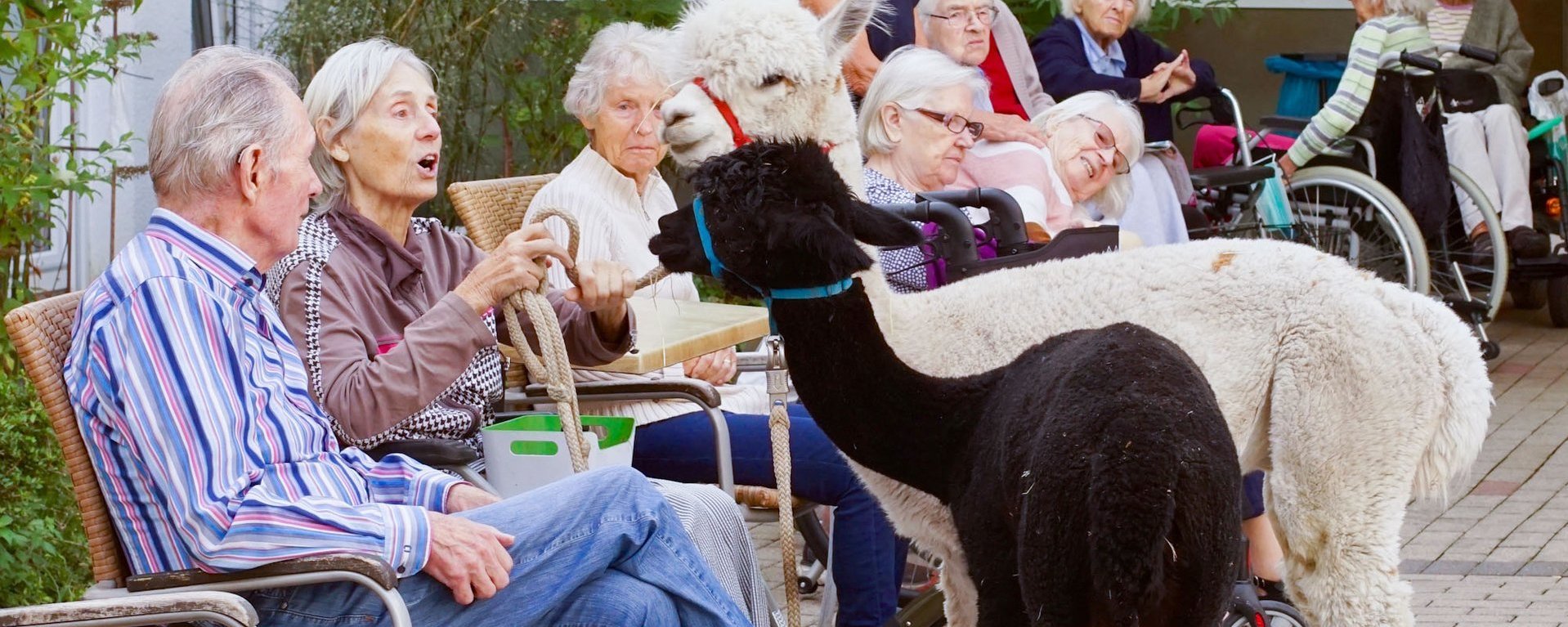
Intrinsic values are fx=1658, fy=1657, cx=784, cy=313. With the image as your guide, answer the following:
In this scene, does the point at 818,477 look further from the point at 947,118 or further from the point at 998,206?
the point at 947,118

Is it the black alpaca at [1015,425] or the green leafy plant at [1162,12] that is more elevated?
the green leafy plant at [1162,12]

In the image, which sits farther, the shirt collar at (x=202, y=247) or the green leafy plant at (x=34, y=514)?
the green leafy plant at (x=34, y=514)

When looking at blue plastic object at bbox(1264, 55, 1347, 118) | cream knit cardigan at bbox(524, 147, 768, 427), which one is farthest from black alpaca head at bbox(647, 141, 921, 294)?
blue plastic object at bbox(1264, 55, 1347, 118)

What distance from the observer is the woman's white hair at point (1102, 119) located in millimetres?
4711

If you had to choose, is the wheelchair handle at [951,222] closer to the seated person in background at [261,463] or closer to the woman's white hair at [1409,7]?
the seated person in background at [261,463]

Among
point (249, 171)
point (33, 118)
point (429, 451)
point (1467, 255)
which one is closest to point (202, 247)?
point (249, 171)

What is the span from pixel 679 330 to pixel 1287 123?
5371mm

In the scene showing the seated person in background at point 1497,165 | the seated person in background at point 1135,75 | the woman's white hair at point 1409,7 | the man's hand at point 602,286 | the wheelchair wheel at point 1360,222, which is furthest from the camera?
the seated person in background at point 1497,165

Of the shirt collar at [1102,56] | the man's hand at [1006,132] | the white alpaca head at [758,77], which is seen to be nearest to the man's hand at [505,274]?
the white alpaca head at [758,77]

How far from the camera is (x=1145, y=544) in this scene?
215 cm

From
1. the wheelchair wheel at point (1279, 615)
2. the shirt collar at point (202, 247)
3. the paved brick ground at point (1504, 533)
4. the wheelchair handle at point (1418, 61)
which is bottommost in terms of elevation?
the paved brick ground at point (1504, 533)

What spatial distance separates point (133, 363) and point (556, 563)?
74 cm

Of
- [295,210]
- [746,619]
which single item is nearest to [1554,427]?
[746,619]

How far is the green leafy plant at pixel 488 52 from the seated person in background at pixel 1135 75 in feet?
5.41
